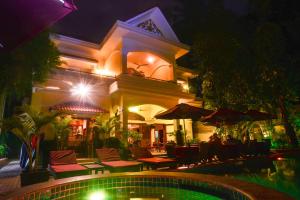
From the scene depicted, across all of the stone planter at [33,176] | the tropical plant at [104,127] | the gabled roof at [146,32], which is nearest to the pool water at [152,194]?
the stone planter at [33,176]

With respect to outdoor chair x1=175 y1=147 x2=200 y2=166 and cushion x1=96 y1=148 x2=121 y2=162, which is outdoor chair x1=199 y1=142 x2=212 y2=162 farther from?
cushion x1=96 y1=148 x2=121 y2=162

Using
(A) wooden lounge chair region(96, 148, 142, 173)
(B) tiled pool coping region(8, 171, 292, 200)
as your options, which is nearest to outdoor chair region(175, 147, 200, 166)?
(A) wooden lounge chair region(96, 148, 142, 173)

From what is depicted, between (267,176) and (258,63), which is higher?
(258,63)

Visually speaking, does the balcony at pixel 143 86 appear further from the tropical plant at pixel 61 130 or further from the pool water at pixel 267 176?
the pool water at pixel 267 176

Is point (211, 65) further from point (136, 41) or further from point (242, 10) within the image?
point (242, 10)

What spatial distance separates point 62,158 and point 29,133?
5.61 ft

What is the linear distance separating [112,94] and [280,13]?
1854 cm

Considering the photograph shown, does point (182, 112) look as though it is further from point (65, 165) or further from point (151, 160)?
point (65, 165)

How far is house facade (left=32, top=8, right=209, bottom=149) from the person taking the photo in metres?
14.3

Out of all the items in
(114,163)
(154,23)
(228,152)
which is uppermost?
(154,23)

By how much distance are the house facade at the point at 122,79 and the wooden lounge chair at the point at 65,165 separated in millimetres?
5535

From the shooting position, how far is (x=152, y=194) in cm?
568

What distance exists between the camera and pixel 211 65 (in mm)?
19219

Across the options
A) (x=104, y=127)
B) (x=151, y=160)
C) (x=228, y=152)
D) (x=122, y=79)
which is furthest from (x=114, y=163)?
(x=122, y=79)
